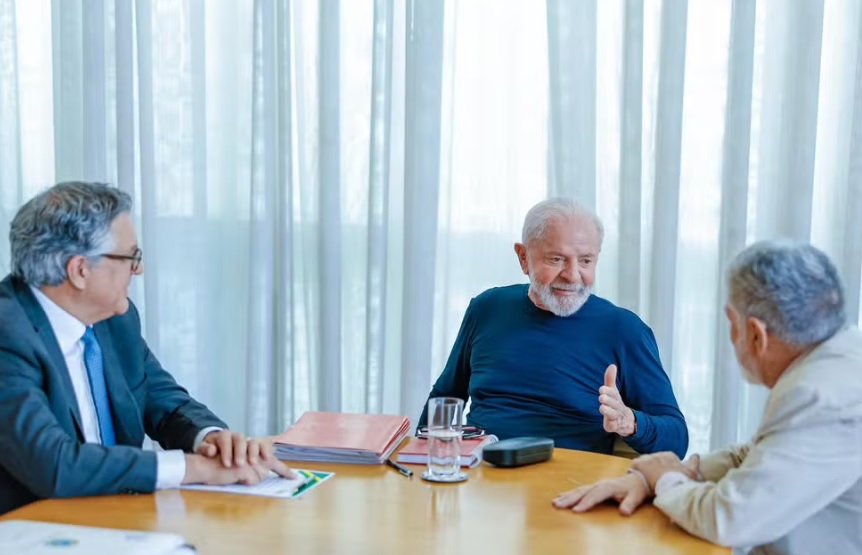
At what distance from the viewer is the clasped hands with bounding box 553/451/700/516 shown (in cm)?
164

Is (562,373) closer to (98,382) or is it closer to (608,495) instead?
(608,495)

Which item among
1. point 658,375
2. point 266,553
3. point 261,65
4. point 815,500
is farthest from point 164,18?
point 815,500

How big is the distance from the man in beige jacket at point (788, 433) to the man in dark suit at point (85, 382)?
73 centimetres

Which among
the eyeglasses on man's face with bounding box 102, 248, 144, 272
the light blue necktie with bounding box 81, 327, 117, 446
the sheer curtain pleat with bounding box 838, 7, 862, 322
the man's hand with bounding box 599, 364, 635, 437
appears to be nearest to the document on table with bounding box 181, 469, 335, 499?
the light blue necktie with bounding box 81, 327, 117, 446

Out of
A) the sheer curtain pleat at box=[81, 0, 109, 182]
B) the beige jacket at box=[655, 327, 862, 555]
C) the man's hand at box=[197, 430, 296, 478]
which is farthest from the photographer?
the sheer curtain pleat at box=[81, 0, 109, 182]

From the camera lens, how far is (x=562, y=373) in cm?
250

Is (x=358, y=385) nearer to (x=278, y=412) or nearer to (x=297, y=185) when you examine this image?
(x=278, y=412)

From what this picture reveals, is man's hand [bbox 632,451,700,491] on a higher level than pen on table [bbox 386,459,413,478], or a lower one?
higher

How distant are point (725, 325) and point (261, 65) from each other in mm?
1781

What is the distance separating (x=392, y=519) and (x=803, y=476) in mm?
656

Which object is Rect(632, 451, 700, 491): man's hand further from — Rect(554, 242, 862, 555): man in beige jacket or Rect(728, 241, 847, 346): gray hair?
Rect(728, 241, 847, 346): gray hair

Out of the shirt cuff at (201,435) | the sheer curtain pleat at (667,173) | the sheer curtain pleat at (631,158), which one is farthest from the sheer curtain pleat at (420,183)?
the shirt cuff at (201,435)

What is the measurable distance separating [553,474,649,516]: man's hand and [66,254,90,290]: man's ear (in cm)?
103

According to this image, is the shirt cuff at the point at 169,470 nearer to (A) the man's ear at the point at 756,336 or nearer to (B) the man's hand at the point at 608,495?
(B) the man's hand at the point at 608,495
